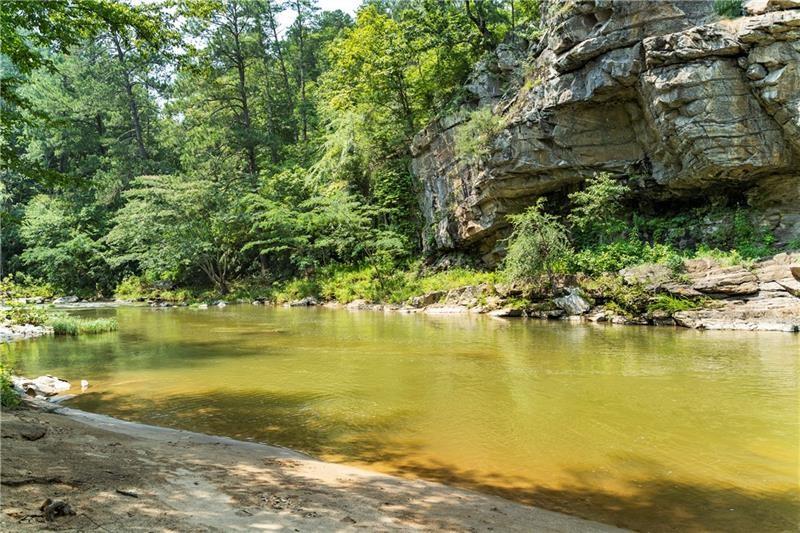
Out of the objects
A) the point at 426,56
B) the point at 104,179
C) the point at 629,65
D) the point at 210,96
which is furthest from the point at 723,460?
the point at 104,179

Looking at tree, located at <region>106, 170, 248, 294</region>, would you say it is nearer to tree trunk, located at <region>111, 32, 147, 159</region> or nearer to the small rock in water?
tree trunk, located at <region>111, 32, 147, 159</region>

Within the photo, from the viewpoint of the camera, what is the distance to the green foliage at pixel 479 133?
2331 centimetres

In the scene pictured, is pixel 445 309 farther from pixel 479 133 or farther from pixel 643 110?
pixel 643 110

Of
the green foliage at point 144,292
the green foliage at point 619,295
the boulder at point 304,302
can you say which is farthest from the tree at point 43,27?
the green foliage at point 144,292

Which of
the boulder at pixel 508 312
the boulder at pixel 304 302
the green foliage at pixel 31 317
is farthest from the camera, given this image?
the boulder at pixel 304 302

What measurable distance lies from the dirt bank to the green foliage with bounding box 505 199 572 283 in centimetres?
1481

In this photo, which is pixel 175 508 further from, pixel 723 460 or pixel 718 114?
pixel 718 114

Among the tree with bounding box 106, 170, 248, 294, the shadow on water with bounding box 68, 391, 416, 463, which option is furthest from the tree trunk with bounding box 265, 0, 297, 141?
the shadow on water with bounding box 68, 391, 416, 463

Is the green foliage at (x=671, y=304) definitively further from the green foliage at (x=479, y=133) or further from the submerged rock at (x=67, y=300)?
the submerged rock at (x=67, y=300)

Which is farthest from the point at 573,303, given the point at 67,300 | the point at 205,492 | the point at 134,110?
the point at 134,110

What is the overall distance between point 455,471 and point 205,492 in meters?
2.66

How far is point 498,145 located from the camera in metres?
23.1

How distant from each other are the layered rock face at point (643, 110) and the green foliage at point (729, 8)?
0.28 m

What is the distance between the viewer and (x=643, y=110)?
20562 mm
